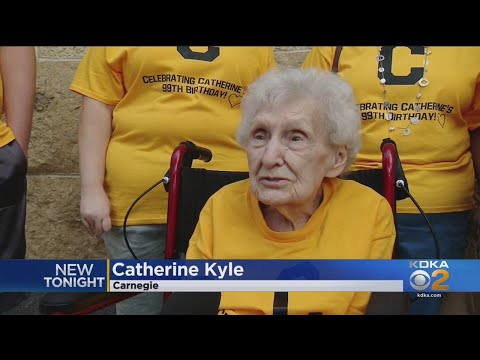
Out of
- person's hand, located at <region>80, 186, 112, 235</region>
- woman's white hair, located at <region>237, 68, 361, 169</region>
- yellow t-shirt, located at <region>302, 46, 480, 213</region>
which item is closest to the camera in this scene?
woman's white hair, located at <region>237, 68, 361, 169</region>

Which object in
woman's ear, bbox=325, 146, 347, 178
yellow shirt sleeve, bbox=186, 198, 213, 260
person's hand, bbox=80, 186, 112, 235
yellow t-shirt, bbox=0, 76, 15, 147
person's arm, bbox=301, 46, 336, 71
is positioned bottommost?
yellow shirt sleeve, bbox=186, 198, 213, 260

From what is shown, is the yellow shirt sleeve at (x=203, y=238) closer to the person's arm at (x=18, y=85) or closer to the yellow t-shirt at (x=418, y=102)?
the yellow t-shirt at (x=418, y=102)

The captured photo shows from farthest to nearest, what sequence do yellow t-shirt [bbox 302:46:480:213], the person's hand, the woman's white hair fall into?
the person's hand → yellow t-shirt [bbox 302:46:480:213] → the woman's white hair

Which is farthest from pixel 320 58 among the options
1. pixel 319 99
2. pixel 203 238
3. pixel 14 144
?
pixel 14 144

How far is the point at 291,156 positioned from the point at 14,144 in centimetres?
97

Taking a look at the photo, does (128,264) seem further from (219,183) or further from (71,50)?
(71,50)


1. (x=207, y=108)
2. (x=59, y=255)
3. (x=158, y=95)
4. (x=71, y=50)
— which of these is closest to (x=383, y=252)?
(x=207, y=108)

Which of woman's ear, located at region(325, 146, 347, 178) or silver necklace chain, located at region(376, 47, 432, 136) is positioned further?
silver necklace chain, located at region(376, 47, 432, 136)

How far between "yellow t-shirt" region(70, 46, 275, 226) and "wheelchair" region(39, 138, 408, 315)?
51mm

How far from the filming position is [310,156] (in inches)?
76.5

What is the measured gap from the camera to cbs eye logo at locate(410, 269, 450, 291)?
6.90 ft

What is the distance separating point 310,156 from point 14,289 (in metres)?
1.10

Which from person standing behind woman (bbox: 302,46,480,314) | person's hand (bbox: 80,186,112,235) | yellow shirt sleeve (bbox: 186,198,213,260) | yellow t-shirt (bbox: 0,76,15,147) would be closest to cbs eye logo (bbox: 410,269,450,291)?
person standing behind woman (bbox: 302,46,480,314)

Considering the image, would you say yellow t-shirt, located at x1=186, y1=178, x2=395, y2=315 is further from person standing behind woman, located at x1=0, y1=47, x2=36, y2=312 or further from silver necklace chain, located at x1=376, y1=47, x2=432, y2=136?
person standing behind woman, located at x1=0, y1=47, x2=36, y2=312
